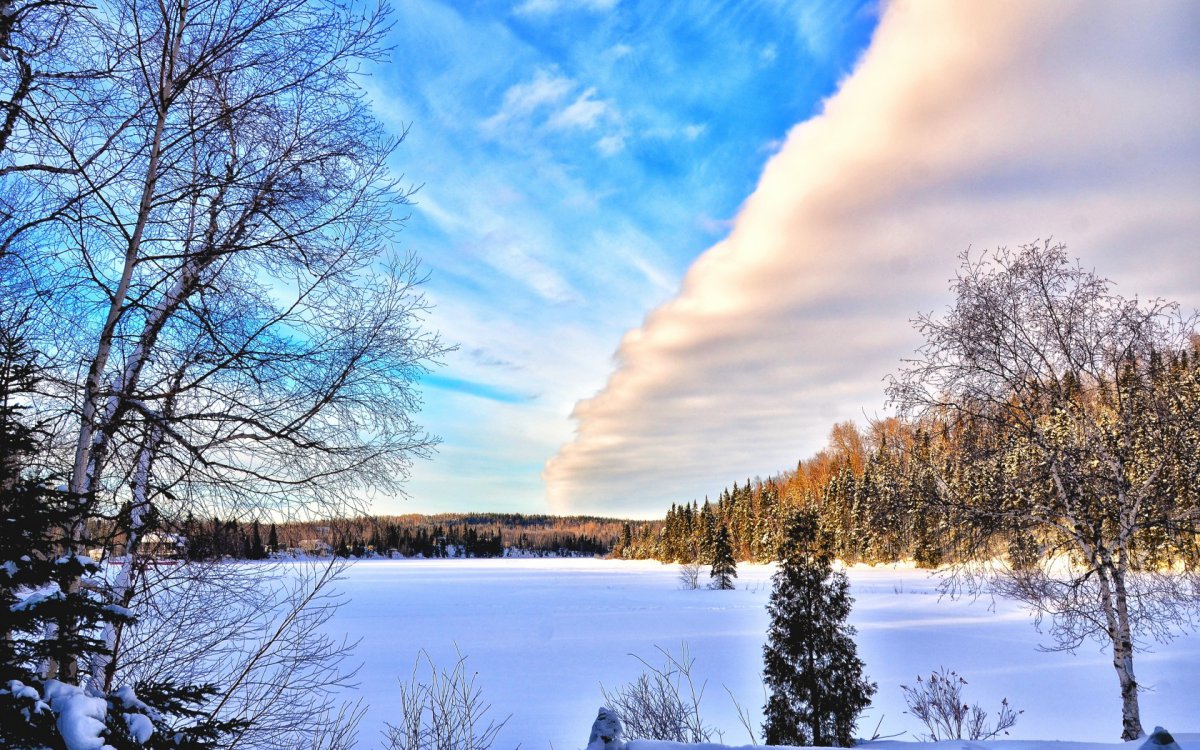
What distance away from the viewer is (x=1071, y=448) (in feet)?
31.2

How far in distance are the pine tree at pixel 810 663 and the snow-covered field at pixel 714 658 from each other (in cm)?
133

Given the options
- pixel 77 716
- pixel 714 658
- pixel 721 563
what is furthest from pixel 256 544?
pixel 721 563

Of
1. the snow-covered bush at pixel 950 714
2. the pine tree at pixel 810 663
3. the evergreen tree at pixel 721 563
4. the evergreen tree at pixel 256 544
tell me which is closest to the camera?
the evergreen tree at pixel 256 544

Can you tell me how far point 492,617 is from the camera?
27.5m

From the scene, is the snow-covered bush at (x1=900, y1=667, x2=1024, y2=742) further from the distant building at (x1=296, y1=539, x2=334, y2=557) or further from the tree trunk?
the distant building at (x1=296, y1=539, x2=334, y2=557)

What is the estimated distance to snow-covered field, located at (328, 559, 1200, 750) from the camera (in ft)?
39.2

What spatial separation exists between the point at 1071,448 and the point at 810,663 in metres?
5.13

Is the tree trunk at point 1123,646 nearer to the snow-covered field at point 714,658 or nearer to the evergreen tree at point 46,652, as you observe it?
the snow-covered field at point 714,658

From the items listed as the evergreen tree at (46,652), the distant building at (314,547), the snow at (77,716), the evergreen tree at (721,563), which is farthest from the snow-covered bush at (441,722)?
the evergreen tree at (721,563)

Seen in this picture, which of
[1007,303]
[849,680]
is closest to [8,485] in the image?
[849,680]

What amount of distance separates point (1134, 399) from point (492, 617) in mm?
24503

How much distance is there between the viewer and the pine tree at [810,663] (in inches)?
350

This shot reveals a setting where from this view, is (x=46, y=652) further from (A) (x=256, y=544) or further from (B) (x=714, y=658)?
(B) (x=714, y=658)

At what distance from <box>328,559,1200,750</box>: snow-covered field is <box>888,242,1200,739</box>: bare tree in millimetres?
2464
